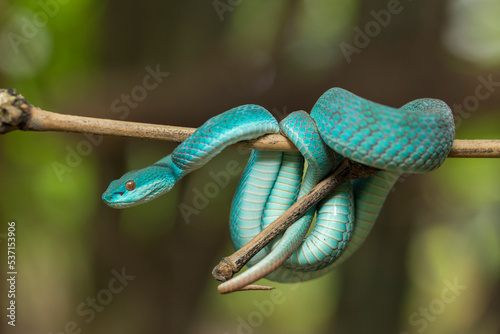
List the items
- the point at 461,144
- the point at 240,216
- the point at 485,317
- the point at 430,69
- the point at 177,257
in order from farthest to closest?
the point at 177,257, the point at 485,317, the point at 430,69, the point at 240,216, the point at 461,144

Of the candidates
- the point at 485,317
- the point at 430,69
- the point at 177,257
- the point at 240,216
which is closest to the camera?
the point at 240,216

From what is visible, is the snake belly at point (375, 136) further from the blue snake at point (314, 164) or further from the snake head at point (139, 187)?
the snake head at point (139, 187)

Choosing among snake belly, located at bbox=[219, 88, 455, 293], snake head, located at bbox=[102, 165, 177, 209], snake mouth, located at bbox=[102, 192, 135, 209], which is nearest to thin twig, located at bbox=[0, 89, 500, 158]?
snake belly, located at bbox=[219, 88, 455, 293]

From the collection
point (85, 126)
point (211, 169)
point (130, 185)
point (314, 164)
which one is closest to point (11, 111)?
point (85, 126)

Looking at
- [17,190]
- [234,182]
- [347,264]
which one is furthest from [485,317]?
[17,190]

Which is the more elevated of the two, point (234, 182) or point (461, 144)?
point (461, 144)

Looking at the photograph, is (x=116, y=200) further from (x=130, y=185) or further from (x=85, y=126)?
(x=85, y=126)

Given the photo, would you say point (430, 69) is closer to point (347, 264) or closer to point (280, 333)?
point (347, 264)
